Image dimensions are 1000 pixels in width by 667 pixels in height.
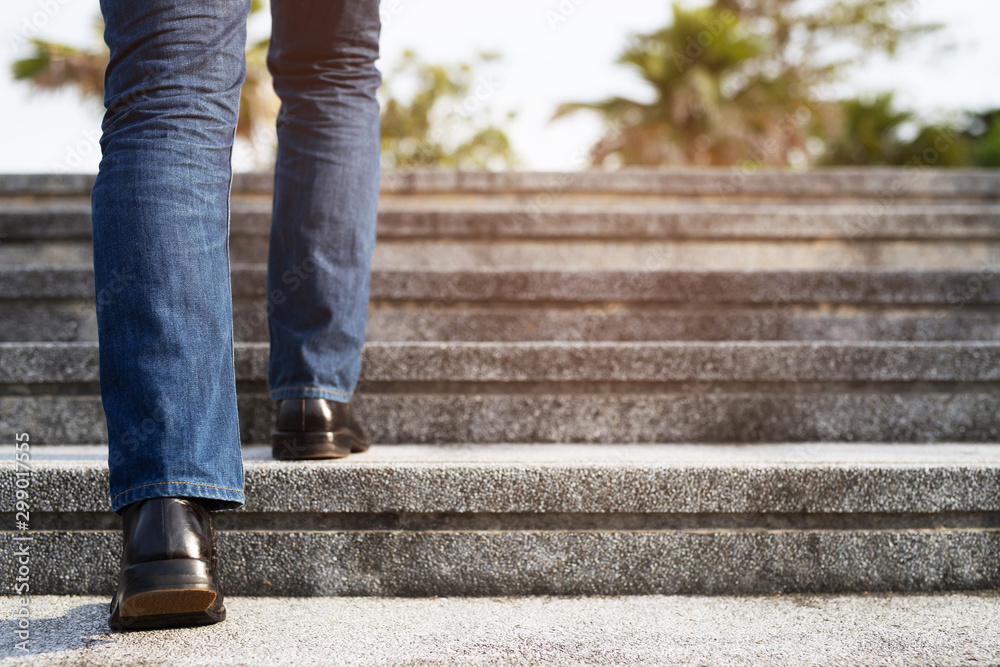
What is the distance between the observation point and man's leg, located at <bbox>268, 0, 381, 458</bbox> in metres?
1.19

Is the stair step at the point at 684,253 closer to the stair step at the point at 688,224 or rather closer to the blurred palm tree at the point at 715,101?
the stair step at the point at 688,224

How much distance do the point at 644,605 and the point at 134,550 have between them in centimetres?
77

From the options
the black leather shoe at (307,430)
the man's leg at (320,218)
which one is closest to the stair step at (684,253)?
the man's leg at (320,218)

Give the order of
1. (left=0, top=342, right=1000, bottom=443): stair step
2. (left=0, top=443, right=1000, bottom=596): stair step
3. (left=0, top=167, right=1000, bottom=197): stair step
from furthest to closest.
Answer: (left=0, top=167, right=1000, bottom=197): stair step < (left=0, top=342, right=1000, bottom=443): stair step < (left=0, top=443, right=1000, bottom=596): stair step

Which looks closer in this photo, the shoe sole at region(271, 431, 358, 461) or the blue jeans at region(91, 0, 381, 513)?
the blue jeans at region(91, 0, 381, 513)

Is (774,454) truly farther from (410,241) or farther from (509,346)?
(410,241)

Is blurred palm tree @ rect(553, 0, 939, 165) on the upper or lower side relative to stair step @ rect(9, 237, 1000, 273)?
upper

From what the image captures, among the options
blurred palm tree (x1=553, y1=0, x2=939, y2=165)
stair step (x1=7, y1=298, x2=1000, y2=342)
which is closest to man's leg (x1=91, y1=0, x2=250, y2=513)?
stair step (x1=7, y1=298, x2=1000, y2=342)

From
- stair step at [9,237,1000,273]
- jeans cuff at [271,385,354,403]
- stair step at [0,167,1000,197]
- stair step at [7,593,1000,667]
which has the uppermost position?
stair step at [0,167,1000,197]

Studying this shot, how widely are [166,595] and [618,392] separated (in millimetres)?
1025

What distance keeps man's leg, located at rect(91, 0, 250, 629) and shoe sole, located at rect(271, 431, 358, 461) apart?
27cm

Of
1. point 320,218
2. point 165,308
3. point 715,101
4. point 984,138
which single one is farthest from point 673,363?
point 984,138

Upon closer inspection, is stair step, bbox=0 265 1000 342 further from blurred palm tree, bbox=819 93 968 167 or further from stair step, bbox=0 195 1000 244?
blurred palm tree, bbox=819 93 968 167

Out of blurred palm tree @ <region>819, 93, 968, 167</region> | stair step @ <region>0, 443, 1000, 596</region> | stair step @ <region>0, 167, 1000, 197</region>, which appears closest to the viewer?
stair step @ <region>0, 443, 1000, 596</region>
